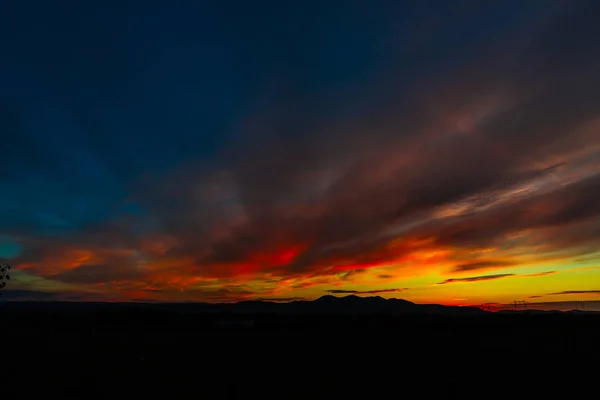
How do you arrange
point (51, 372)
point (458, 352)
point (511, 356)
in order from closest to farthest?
1. point (51, 372)
2. point (511, 356)
3. point (458, 352)

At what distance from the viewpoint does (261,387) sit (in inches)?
1111

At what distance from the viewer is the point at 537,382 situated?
3009 cm

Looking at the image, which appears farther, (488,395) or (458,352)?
(458,352)

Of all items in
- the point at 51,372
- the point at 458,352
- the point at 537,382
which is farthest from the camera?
the point at 458,352

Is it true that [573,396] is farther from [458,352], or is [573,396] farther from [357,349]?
[357,349]

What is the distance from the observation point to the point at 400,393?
2638 centimetres

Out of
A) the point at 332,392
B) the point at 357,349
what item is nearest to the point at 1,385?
the point at 332,392

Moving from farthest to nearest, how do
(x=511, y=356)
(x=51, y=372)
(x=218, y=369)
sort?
(x=511, y=356) < (x=218, y=369) < (x=51, y=372)

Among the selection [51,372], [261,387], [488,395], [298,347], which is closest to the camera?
[488,395]

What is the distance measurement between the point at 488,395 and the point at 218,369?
21.7m

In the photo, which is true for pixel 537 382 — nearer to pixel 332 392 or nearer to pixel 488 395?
pixel 488 395

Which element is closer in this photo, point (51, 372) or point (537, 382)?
point (537, 382)

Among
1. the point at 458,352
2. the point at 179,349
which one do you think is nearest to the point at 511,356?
the point at 458,352

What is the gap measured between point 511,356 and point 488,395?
22886 millimetres
